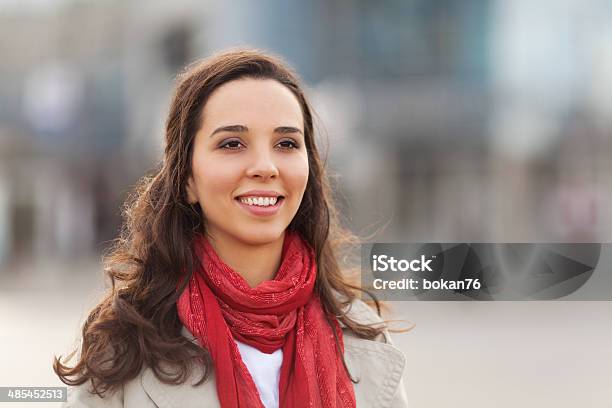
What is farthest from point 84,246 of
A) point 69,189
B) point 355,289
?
point 355,289

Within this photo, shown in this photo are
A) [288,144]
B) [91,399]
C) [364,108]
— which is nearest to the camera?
[91,399]

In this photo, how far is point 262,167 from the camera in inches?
78.7

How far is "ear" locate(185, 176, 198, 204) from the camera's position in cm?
217

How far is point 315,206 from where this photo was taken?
7.73 ft

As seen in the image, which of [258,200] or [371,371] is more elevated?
[258,200]

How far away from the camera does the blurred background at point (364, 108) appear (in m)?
13.2

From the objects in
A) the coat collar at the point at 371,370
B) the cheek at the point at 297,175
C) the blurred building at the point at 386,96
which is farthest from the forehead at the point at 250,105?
the blurred building at the point at 386,96

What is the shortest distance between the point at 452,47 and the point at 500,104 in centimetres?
130

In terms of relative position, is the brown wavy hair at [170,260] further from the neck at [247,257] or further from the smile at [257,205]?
the smile at [257,205]

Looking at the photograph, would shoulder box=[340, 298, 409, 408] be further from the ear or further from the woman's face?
the ear

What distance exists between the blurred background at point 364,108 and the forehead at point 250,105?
898 cm

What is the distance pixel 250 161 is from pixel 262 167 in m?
0.04

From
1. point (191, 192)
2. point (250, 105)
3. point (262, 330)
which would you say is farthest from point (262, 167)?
point (262, 330)

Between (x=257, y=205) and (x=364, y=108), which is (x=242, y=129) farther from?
(x=364, y=108)
